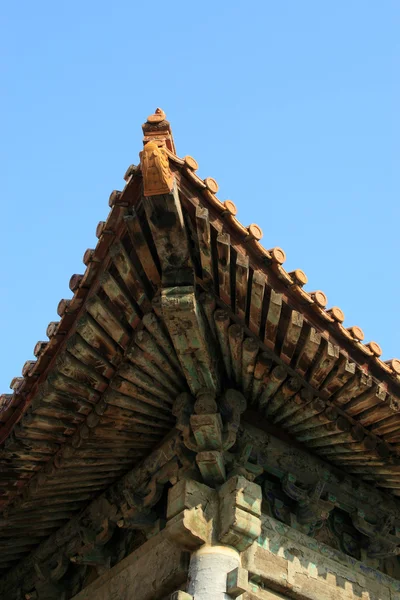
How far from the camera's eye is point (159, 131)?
784 centimetres

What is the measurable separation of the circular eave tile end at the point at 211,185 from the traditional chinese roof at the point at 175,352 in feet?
0.12

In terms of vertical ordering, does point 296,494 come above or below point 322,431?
below

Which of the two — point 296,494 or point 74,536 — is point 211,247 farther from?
point 74,536

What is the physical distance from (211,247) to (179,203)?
49cm

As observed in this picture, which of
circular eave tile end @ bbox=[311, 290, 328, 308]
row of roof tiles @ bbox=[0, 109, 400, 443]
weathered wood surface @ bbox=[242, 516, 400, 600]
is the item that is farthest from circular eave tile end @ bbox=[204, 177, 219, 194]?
weathered wood surface @ bbox=[242, 516, 400, 600]

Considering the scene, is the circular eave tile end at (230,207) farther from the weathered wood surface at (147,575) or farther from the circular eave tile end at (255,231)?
the weathered wood surface at (147,575)

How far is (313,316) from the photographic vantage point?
8.37 metres

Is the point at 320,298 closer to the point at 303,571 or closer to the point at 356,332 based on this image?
the point at 356,332

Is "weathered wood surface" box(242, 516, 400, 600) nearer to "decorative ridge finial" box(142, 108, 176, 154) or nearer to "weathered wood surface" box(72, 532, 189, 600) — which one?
"weathered wood surface" box(72, 532, 189, 600)

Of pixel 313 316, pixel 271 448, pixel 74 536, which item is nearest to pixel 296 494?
pixel 271 448

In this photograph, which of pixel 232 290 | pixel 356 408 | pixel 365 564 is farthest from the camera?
pixel 365 564

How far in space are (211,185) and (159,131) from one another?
0.63 meters

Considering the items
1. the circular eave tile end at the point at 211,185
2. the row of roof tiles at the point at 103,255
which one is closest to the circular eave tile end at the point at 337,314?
the row of roof tiles at the point at 103,255

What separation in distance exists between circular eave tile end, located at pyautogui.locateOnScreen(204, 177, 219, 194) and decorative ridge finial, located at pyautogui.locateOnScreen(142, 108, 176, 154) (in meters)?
0.38
